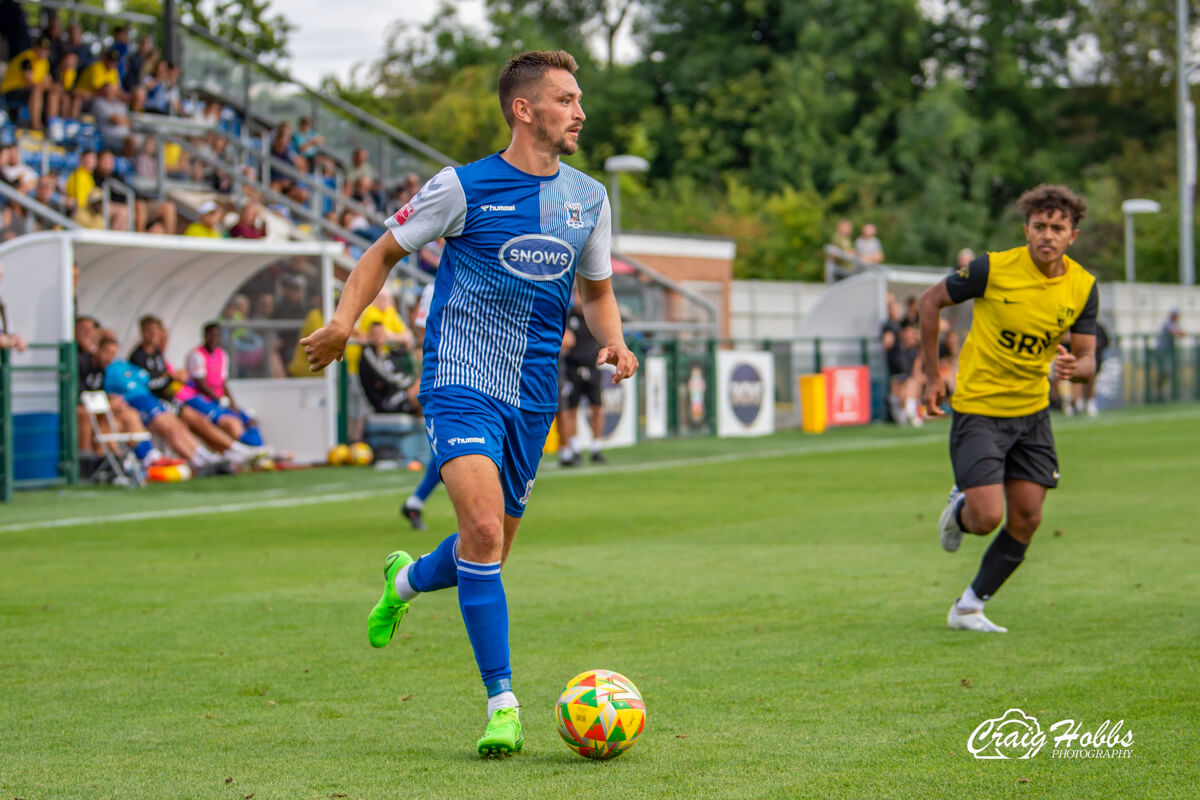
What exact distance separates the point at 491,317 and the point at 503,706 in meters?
1.34

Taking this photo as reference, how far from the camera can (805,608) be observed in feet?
26.3

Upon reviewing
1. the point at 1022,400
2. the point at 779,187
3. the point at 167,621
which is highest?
the point at 779,187

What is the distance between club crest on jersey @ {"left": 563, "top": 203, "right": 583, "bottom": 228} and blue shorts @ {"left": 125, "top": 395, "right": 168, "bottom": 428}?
12243mm

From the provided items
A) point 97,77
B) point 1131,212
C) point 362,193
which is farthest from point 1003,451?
point 1131,212

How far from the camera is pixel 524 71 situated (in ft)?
Result: 17.6

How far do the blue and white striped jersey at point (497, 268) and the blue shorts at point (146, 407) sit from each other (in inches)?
474

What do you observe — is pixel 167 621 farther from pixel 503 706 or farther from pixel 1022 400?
pixel 1022 400

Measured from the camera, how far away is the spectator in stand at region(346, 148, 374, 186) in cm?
2723

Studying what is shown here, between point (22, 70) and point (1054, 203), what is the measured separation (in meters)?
18.2

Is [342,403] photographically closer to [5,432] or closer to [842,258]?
[5,432]

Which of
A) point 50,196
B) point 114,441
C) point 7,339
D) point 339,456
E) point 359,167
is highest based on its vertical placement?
point 359,167

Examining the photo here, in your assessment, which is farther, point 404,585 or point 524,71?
point 404,585

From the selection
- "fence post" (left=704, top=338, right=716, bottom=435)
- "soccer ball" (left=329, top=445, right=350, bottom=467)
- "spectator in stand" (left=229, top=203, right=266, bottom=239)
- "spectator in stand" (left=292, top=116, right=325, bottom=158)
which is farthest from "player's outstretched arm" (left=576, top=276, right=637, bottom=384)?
"spectator in stand" (left=292, top=116, right=325, bottom=158)

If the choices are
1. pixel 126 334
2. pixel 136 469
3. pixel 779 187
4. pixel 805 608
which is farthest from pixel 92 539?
pixel 779 187
